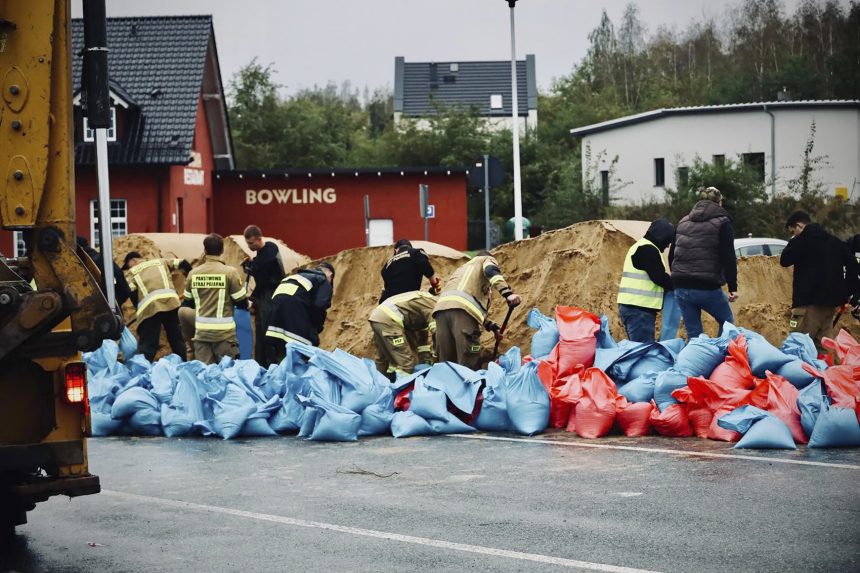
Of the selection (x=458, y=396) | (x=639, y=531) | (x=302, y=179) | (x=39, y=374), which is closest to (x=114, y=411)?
(x=458, y=396)

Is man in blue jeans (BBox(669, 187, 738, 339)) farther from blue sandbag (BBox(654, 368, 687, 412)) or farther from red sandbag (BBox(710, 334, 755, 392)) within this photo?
blue sandbag (BBox(654, 368, 687, 412))

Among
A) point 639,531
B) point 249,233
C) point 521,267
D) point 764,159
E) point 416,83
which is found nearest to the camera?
point 639,531

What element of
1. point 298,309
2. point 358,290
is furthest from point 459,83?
point 298,309

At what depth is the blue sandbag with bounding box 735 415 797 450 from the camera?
950 centimetres

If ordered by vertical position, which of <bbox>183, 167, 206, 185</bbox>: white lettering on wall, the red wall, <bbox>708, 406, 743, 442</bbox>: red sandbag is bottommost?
<bbox>708, 406, 743, 442</bbox>: red sandbag

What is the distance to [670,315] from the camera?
13.5m

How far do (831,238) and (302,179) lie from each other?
99.9ft

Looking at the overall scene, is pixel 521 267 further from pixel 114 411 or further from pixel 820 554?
pixel 820 554

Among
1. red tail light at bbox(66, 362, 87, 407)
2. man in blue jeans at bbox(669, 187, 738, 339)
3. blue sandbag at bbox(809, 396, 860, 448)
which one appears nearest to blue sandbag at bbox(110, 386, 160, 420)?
man in blue jeans at bbox(669, 187, 738, 339)

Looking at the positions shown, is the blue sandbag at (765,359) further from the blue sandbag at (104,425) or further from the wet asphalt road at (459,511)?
the blue sandbag at (104,425)

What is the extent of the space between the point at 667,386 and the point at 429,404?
6.82 feet

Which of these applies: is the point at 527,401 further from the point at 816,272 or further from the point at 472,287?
the point at 816,272

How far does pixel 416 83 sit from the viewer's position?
9006 centimetres

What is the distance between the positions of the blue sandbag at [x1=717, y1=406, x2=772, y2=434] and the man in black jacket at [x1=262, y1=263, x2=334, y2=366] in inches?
215
